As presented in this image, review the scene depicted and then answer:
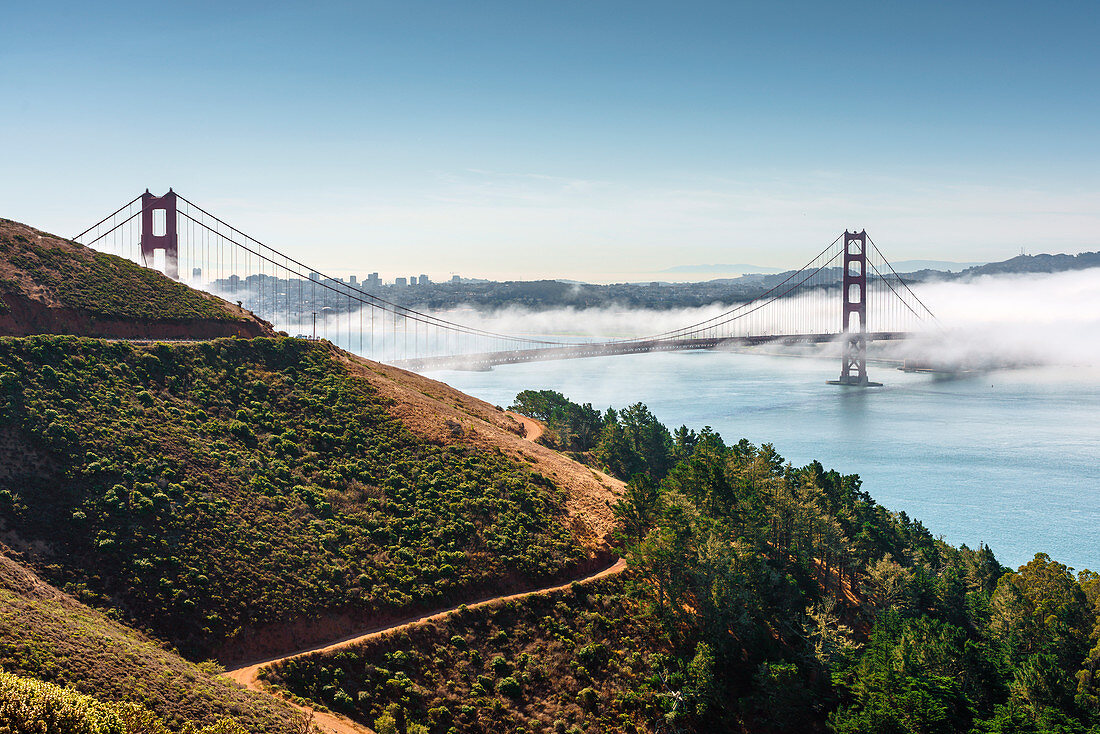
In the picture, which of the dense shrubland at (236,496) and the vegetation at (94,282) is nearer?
the dense shrubland at (236,496)

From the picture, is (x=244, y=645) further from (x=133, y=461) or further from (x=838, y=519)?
(x=838, y=519)

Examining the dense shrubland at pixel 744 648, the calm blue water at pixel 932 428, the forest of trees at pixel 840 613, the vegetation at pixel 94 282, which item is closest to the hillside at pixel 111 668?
the dense shrubland at pixel 744 648

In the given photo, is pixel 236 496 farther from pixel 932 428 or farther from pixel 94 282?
pixel 932 428

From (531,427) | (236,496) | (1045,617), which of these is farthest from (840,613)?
(531,427)

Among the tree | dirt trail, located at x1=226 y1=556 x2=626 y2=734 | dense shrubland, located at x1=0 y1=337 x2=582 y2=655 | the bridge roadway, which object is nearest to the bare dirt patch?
dense shrubland, located at x1=0 y1=337 x2=582 y2=655

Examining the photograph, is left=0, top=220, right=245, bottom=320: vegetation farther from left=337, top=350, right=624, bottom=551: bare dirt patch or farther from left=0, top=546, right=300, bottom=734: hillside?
left=0, top=546, right=300, bottom=734: hillside

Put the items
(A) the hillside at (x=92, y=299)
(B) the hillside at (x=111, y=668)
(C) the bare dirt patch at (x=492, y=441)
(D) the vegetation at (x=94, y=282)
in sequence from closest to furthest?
1. (B) the hillside at (x=111, y=668)
2. (C) the bare dirt patch at (x=492, y=441)
3. (A) the hillside at (x=92, y=299)
4. (D) the vegetation at (x=94, y=282)

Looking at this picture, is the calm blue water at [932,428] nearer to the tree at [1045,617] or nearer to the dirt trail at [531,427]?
the tree at [1045,617]
